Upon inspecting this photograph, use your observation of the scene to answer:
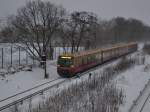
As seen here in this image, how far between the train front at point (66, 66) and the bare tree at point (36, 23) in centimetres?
591

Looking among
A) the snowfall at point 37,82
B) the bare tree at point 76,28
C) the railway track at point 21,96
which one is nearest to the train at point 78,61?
the snowfall at point 37,82

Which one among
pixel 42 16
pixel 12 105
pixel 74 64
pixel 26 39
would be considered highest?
pixel 42 16

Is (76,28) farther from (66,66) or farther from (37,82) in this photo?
(37,82)

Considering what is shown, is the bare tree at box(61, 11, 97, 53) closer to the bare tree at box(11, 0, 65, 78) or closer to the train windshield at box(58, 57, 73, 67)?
the bare tree at box(11, 0, 65, 78)

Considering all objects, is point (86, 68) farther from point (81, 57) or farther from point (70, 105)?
point (70, 105)

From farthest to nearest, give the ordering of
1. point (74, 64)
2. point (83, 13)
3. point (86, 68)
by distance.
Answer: point (83, 13)
point (86, 68)
point (74, 64)

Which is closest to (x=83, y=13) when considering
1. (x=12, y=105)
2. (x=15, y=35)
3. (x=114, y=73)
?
(x=15, y=35)

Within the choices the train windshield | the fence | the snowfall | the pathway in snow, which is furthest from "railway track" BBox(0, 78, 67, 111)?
the pathway in snow

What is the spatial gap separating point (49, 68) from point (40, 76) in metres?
4.57

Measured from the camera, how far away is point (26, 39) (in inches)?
1323

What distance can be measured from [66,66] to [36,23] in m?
10.0

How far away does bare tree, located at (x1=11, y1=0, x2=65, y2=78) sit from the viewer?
3344 centimetres

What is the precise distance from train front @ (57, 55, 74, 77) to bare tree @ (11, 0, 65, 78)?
5908 mm

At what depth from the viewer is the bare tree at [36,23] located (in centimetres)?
3344
